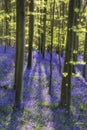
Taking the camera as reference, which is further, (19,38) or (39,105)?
(39,105)

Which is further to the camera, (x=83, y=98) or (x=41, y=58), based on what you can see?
(x=41, y=58)

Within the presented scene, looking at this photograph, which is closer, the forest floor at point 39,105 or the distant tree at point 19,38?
the forest floor at point 39,105

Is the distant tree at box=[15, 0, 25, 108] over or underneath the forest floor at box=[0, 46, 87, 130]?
over

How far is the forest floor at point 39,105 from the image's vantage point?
13.8 m

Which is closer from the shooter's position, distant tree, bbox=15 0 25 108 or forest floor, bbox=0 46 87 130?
forest floor, bbox=0 46 87 130

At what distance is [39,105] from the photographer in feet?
54.0

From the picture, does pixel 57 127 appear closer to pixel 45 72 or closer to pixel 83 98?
pixel 83 98

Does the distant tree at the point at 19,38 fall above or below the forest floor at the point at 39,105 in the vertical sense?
above

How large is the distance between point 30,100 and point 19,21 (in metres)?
5.14

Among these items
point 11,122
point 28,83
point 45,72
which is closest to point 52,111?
point 11,122

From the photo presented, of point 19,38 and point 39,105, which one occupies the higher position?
point 19,38

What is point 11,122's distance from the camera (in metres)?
13.4

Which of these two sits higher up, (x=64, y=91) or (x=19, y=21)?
(x=19, y=21)

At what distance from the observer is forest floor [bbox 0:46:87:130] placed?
45.2 feet
